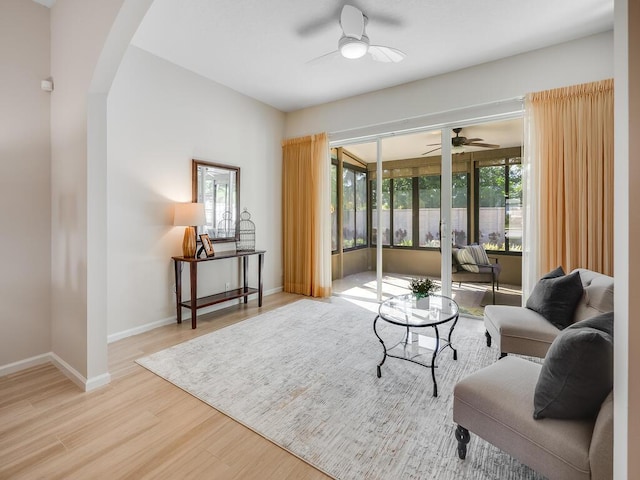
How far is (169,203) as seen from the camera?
3750 mm

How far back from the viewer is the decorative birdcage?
465 centimetres

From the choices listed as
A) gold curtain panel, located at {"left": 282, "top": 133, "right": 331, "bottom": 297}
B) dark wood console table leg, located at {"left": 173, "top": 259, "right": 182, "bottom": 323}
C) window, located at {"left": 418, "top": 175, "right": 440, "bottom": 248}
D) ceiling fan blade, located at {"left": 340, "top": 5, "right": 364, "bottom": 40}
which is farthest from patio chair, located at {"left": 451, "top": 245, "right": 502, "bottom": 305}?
dark wood console table leg, located at {"left": 173, "top": 259, "right": 182, "bottom": 323}

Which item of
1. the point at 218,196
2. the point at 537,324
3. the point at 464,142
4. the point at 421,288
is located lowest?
the point at 537,324

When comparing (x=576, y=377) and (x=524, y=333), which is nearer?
(x=576, y=377)

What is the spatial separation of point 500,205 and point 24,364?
5.13 meters

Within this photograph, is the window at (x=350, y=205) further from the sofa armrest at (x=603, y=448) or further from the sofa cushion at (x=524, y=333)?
the sofa armrest at (x=603, y=448)

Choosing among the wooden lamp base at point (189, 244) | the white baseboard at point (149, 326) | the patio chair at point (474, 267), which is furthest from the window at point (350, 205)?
the wooden lamp base at point (189, 244)

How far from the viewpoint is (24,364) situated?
8.62 feet

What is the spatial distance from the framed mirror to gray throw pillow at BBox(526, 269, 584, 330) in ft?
12.2

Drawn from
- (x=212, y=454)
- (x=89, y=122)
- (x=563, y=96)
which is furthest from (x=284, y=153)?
(x=212, y=454)

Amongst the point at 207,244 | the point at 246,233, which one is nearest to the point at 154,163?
the point at 207,244

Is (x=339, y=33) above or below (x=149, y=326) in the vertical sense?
above

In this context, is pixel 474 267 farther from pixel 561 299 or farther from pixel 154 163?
pixel 154 163

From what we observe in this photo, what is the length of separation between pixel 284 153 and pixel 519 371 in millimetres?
4671
